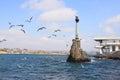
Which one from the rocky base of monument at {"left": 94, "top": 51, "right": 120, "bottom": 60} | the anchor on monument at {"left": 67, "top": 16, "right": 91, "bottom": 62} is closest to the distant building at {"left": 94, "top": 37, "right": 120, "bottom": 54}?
the rocky base of monument at {"left": 94, "top": 51, "right": 120, "bottom": 60}

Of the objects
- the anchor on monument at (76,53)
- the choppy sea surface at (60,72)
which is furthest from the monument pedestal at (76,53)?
the choppy sea surface at (60,72)

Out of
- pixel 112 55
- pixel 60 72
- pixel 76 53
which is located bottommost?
pixel 60 72

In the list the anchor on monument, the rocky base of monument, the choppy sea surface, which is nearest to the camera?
the choppy sea surface

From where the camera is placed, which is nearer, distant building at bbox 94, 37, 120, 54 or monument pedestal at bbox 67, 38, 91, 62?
monument pedestal at bbox 67, 38, 91, 62

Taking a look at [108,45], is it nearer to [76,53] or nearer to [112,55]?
[112,55]

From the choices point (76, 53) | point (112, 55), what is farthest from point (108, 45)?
point (76, 53)

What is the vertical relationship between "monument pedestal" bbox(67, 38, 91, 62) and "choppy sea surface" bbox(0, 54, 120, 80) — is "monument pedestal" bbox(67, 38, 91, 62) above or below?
above

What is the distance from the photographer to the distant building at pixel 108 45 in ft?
485

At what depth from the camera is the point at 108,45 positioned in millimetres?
151000

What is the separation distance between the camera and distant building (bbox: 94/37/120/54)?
485ft

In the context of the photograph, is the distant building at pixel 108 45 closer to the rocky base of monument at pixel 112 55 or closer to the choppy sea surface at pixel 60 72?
the rocky base of monument at pixel 112 55

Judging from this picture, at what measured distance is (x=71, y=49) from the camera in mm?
97875

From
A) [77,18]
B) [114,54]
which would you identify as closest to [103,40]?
[114,54]

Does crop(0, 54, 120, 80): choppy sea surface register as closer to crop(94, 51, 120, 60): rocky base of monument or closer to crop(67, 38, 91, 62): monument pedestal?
crop(67, 38, 91, 62): monument pedestal
